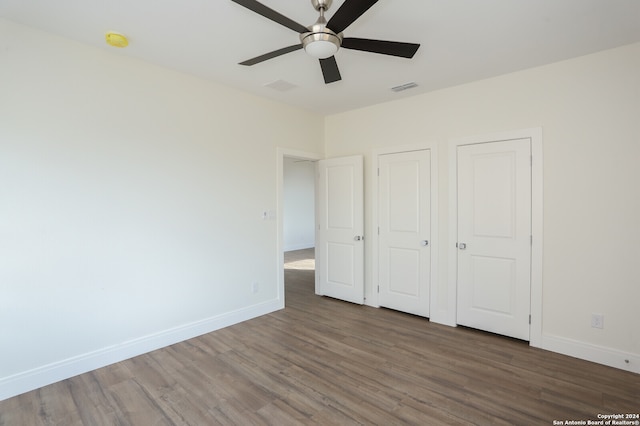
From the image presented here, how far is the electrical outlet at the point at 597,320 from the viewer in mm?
2797

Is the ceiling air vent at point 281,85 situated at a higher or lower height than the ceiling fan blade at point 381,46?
higher

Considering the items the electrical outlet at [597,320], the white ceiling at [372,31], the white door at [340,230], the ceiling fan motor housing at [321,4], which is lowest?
the electrical outlet at [597,320]

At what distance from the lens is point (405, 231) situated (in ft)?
13.2

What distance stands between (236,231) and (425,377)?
2475 millimetres

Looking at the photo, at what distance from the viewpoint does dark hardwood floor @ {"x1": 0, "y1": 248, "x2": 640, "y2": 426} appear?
6.95 feet

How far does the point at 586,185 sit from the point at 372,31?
2.35 metres

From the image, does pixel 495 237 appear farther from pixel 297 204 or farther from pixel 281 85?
pixel 297 204

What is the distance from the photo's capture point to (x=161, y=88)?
10.2 feet

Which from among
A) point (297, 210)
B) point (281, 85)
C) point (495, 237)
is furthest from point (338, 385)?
point (297, 210)

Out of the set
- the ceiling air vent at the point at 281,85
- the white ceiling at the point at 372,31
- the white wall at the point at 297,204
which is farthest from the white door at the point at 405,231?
the white wall at the point at 297,204

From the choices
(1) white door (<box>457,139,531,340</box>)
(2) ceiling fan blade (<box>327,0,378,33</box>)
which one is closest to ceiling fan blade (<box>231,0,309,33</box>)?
(2) ceiling fan blade (<box>327,0,378,33</box>)

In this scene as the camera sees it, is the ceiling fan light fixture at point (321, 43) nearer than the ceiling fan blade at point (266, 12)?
No

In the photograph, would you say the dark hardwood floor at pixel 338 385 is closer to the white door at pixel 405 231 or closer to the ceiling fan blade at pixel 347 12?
the white door at pixel 405 231

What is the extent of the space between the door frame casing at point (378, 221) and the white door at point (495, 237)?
27 centimetres
